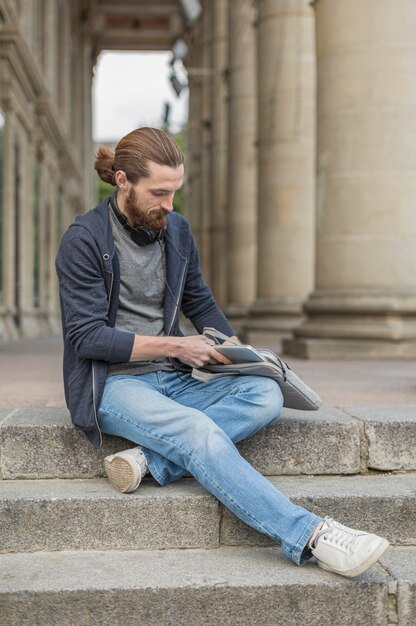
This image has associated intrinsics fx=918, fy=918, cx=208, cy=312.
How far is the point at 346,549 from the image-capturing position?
3799 millimetres

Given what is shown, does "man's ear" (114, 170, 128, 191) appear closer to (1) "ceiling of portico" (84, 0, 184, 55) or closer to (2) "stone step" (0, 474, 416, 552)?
(2) "stone step" (0, 474, 416, 552)

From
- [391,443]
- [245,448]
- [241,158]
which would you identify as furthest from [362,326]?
[241,158]

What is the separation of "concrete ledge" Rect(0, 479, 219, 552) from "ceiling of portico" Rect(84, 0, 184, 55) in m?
42.6

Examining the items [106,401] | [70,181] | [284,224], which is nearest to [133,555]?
[106,401]

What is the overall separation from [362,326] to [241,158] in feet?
34.3

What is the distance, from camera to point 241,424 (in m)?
4.44

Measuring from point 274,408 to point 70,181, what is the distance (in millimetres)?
29215

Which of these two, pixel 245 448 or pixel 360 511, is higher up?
pixel 245 448

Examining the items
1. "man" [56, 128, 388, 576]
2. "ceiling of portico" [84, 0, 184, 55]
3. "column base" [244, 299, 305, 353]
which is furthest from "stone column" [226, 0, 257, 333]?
"ceiling of portico" [84, 0, 184, 55]

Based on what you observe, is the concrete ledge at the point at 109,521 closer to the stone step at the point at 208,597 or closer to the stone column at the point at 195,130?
the stone step at the point at 208,597

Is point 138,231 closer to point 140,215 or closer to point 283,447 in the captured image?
point 140,215

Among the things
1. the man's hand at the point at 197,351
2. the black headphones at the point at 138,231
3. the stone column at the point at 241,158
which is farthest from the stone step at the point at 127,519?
the stone column at the point at 241,158

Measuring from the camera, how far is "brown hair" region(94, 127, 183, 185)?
4.50 m

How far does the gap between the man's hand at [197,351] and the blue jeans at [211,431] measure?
0.61 feet
